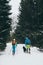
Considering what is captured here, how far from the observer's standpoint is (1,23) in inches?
1412

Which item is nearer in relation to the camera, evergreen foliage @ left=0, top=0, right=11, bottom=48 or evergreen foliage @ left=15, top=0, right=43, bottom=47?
evergreen foliage @ left=0, top=0, right=11, bottom=48

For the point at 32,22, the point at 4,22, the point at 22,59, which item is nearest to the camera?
the point at 22,59

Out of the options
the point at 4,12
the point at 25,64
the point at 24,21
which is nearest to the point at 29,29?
the point at 24,21

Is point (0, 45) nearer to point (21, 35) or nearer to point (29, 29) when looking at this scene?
point (29, 29)

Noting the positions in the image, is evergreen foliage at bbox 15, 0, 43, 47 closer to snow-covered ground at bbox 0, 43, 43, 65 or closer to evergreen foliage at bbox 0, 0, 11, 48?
evergreen foliage at bbox 0, 0, 11, 48

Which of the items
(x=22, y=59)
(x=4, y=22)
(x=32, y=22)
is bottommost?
(x=32, y=22)

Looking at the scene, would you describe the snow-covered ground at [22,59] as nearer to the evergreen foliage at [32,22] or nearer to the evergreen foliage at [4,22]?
the evergreen foliage at [4,22]

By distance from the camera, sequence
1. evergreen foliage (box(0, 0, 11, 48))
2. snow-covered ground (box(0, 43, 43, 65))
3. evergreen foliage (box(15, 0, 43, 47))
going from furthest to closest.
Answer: evergreen foliage (box(15, 0, 43, 47)) → evergreen foliage (box(0, 0, 11, 48)) → snow-covered ground (box(0, 43, 43, 65))

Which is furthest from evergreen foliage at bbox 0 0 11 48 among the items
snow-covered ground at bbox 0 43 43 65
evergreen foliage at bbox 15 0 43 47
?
snow-covered ground at bbox 0 43 43 65

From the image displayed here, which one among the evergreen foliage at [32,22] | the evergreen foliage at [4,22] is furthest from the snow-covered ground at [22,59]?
the evergreen foliage at [32,22]

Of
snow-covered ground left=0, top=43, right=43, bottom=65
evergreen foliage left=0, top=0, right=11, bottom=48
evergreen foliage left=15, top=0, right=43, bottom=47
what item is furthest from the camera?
evergreen foliage left=15, top=0, right=43, bottom=47

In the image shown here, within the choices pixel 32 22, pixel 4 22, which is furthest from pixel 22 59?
pixel 32 22

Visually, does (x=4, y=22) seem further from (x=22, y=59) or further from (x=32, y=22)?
(x=22, y=59)

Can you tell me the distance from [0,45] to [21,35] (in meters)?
18.7
